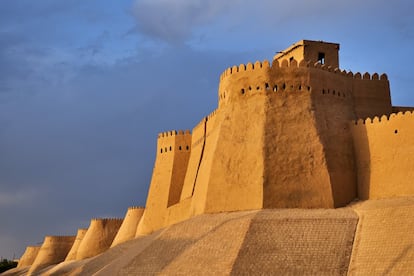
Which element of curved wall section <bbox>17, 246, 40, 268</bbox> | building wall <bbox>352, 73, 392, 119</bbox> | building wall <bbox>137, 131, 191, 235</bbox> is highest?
building wall <bbox>352, 73, 392, 119</bbox>

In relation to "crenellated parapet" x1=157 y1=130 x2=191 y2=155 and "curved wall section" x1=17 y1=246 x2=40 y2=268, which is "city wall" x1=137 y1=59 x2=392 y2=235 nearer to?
"crenellated parapet" x1=157 y1=130 x2=191 y2=155

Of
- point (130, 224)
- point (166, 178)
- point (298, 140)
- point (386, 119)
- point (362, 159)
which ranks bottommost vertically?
point (130, 224)

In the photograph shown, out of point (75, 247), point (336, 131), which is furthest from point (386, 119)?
point (75, 247)

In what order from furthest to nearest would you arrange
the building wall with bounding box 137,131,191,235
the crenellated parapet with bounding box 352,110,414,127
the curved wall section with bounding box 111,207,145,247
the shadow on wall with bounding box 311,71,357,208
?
1. the curved wall section with bounding box 111,207,145,247
2. the building wall with bounding box 137,131,191,235
3. the shadow on wall with bounding box 311,71,357,208
4. the crenellated parapet with bounding box 352,110,414,127

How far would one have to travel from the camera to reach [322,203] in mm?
27719

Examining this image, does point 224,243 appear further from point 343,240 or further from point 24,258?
Result: point 24,258

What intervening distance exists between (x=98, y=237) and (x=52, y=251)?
12.8m

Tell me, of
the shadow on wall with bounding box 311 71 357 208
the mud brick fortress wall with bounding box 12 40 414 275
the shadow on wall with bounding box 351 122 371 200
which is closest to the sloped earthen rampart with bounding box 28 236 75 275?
the mud brick fortress wall with bounding box 12 40 414 275

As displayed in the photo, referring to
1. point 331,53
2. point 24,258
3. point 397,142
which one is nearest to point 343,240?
point 397,142

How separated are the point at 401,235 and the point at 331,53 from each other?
14.0 metres

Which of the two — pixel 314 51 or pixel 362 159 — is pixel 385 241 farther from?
pixel 314 51

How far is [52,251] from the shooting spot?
197ft

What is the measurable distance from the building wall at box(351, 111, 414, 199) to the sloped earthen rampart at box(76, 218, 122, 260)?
25192 mm

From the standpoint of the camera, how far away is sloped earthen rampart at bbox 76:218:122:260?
48469mm
